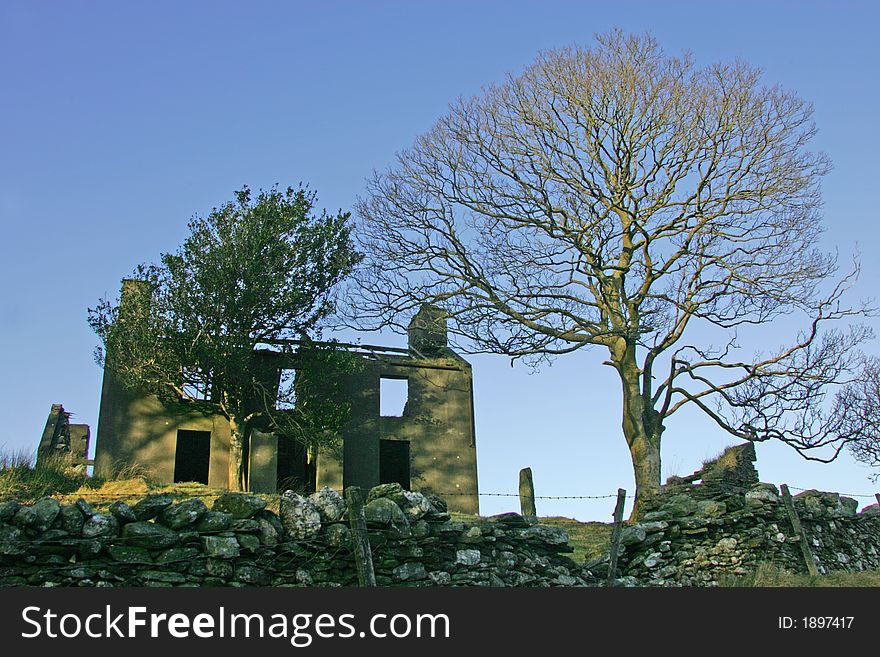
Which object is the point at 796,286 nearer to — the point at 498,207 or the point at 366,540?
the point at 498,207

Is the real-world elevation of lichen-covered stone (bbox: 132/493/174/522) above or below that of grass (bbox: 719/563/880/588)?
above

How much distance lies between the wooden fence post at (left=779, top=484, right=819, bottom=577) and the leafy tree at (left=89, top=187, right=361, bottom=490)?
44.5 ft

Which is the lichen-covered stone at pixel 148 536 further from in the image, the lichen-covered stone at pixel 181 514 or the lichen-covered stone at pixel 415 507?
the lichen-covered stone at pixel 415 507

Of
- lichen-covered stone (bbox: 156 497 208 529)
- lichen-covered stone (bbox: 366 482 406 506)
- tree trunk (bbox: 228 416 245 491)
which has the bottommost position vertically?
lichen-covered stone (bbox: 156 497 208 529)

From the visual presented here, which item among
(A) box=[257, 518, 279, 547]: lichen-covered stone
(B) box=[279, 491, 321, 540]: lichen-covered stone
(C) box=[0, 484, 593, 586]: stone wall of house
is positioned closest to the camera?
(C) box=[0, 484, 593, 586]: stone wall of house

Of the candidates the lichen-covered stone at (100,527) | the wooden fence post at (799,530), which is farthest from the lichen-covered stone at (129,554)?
the wooden fence post at (799,530)

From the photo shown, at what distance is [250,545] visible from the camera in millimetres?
10375

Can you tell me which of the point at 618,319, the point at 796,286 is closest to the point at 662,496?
the point at 618,319

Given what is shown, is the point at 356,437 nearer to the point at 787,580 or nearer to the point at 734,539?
the point at 734,539

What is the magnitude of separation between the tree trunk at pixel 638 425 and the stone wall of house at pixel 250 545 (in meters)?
11.3

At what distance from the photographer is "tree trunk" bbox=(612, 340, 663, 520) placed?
929 inches

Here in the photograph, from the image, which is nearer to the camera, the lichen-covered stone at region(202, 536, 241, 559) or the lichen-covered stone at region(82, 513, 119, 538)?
the lichen-covered stone at region(82, 513, 119, 538)

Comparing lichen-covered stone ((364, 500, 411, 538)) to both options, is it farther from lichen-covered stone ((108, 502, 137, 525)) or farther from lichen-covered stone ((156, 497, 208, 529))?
lichen-covered stone ((108, 502, 137, 525))

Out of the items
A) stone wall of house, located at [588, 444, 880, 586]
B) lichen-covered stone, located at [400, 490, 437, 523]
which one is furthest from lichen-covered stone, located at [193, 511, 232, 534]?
stone wall of house, located at [588, 444, 880, 586]
